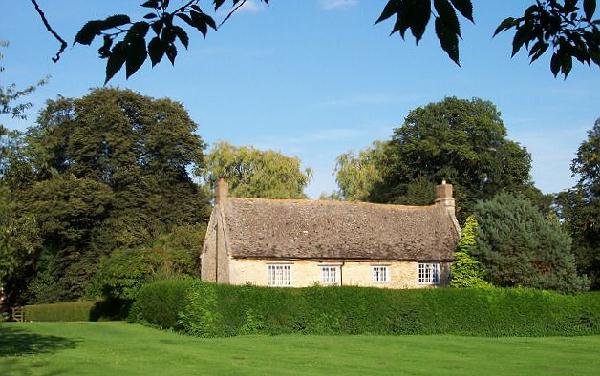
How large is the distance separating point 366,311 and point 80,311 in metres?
20.0

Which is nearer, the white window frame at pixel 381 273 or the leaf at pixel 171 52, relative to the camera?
the leaf at pixel 171 52

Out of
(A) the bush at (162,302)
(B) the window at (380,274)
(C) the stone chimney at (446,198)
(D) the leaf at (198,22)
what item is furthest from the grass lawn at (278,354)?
(D) the leaf at (198,22)

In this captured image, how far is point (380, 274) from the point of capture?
4466 centimetres

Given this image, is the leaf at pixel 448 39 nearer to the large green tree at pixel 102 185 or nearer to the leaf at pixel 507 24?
the leaf at pixel 507 24

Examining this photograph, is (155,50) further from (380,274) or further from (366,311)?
(380,274)

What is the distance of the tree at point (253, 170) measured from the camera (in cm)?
6450

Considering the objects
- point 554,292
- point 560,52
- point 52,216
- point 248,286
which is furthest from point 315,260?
point 560,52

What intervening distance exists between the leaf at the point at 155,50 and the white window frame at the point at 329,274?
4040 cm

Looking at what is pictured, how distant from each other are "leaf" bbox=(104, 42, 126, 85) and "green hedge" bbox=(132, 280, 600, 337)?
1229 inches

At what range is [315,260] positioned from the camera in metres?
43.3

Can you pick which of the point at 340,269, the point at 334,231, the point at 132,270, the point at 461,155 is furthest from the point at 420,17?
the point at 461,155

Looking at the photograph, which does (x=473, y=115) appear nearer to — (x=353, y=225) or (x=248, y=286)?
(x=353, y=225)

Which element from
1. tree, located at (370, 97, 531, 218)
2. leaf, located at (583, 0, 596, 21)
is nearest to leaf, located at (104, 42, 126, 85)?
leaf, located at (583, 0, 596, 21)

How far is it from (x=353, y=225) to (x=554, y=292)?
12230mm
